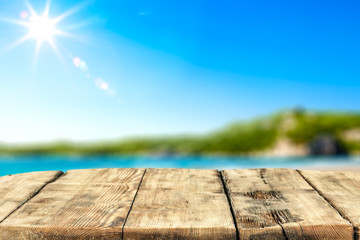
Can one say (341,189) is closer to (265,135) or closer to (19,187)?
(19,187)

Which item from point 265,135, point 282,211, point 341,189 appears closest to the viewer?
point 282,211

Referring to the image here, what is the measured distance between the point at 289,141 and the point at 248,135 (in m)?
1.75

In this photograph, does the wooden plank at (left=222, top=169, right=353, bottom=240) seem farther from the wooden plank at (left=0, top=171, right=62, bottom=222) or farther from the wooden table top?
Result: the wooden plank at (left=0, top=171, right=62, bottom=222)

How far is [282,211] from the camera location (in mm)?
921

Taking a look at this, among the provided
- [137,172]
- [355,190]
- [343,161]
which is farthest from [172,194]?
[343,161]

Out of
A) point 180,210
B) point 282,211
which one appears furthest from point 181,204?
point 282,211

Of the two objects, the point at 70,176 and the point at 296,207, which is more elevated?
the point at 70,176

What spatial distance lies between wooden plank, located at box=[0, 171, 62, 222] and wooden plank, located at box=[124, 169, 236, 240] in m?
0.33

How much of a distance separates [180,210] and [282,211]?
0.26m

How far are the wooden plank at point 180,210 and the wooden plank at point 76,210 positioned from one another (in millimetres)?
39

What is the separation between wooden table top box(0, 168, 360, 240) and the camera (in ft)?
2.70

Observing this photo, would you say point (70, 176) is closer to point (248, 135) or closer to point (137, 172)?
point (137, 172)

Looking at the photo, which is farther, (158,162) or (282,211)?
(158,162)

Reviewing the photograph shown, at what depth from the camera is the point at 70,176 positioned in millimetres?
1315
